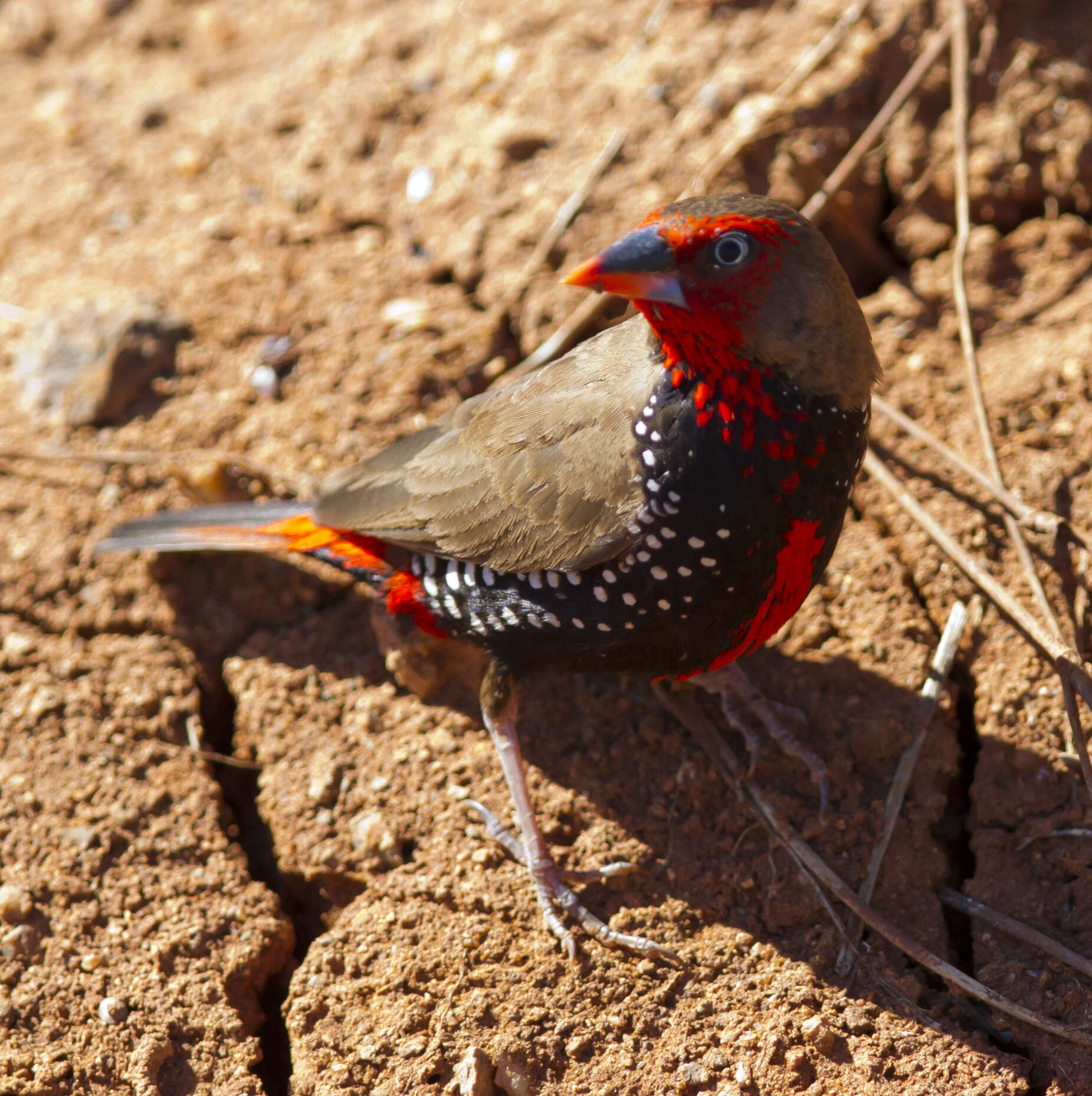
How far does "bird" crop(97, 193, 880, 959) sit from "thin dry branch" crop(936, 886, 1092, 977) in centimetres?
51

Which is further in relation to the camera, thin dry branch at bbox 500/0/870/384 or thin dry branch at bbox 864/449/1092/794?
thin dry branch at bbox 500/0/870/384

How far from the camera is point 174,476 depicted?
375 cm

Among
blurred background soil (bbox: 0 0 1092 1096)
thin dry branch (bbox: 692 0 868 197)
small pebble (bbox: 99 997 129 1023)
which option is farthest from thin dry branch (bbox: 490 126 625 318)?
small pebble (bbox: 99 997 129 1023)

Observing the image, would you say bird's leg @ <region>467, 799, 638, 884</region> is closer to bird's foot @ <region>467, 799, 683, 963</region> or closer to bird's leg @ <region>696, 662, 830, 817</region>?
bird's foot @ <region>467, 799, 683, 963</region>

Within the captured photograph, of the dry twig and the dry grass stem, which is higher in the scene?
the dry twig

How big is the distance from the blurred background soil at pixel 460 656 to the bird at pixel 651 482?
26 centimetres

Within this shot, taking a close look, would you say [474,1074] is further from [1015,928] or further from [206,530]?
[206,530]

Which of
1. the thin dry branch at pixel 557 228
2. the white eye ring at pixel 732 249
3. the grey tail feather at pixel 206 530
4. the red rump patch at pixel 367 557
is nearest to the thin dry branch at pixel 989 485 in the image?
the thin dry branch at pixel 557 228

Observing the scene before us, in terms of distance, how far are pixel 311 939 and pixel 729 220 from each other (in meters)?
2.16

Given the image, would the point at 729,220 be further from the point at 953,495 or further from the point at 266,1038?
the point at 266,1038

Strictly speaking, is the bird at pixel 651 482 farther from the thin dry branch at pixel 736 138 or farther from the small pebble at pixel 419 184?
the small pebble at pixel 419 184

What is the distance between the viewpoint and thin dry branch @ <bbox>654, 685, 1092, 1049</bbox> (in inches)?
99.5

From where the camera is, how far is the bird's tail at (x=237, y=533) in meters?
3.32

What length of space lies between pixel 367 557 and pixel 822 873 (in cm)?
151
